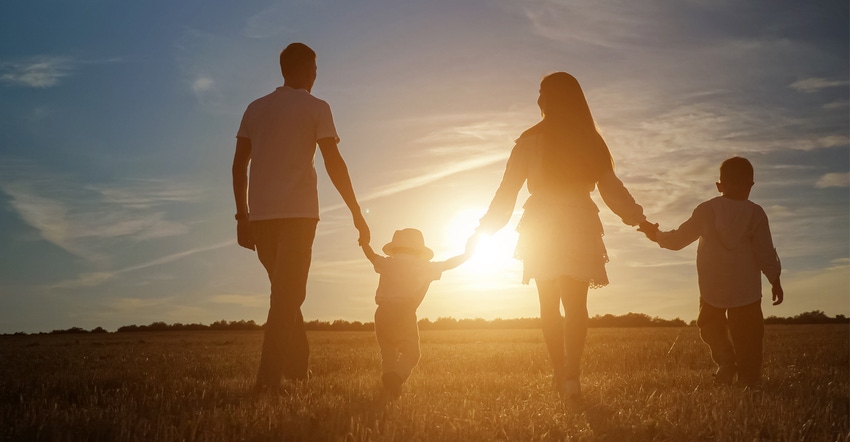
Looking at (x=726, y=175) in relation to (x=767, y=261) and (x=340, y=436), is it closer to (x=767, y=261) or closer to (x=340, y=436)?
(x=767, y=261)

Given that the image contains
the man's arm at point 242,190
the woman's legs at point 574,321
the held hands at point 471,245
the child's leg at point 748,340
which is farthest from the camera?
the child's leg at point 748,340

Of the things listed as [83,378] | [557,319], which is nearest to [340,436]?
[557,319]

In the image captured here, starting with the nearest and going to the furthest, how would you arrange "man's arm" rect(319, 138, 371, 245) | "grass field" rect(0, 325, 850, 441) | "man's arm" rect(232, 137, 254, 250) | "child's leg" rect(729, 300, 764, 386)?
"grass field" rect(0, 325, 850, 441), "man's arm" rect(319, 138, 371, 245), "man's arm" rect(232, 137, 254, 250), "child's leg" rect(729, 300, 764, 386)

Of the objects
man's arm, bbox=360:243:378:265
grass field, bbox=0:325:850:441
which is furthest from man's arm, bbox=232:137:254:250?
grass field, bbox=0:325:850:441

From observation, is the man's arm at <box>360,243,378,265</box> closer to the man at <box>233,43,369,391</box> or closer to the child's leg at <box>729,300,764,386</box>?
the man at <box>233,43,369,391</box>

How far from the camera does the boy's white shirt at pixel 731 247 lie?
23.1ft

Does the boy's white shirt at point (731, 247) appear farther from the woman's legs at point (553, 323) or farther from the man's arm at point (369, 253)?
the man's arm at point (369, 253)

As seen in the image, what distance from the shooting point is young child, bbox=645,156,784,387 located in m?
6.96

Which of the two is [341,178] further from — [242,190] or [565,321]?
[565,321]

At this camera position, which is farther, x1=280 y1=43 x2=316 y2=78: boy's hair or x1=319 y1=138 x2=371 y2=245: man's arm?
x1=280 y1=43 x2=316 y2=78: boy's hair

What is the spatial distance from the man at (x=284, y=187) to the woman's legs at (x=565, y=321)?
1705 millimetres

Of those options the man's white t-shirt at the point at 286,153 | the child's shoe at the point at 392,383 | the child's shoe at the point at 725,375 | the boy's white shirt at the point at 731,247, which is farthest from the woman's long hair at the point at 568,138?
the child's shoe at the point at 725,375

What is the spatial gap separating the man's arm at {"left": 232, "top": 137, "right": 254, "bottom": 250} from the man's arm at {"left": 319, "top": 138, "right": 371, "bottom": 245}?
735 millimetres

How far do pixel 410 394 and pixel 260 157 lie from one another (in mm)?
2372
